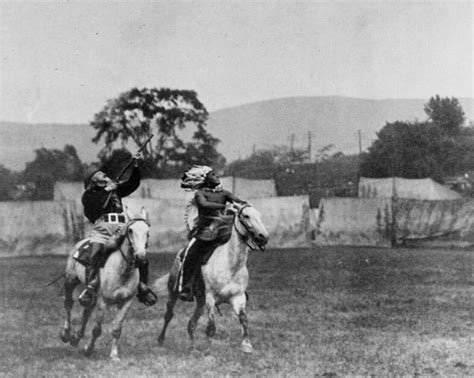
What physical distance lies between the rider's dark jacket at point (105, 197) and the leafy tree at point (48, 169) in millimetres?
18026

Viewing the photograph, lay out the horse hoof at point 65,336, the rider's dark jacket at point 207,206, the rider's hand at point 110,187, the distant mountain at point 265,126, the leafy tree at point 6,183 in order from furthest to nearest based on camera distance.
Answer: the leafy tree at point 6,183, the distant mountain at point 265,126, the horse hoof at point 65,336, the rider's hand at point 110,187, the rider's dark jacket at point 207,206

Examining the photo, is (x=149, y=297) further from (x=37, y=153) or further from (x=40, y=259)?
(x=37, y=153)

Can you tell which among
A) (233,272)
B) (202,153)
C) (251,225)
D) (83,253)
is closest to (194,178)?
(251,225)

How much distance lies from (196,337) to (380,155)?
28.7 metres

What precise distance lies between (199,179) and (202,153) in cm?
972

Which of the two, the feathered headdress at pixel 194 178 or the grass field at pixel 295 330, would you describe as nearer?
the grass field at pixel 295 330

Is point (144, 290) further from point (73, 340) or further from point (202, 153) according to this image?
point (202, 153)

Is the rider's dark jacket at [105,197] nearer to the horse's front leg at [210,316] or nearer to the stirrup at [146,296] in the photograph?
the stirrup at [146,296]

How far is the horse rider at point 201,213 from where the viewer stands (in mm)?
7941

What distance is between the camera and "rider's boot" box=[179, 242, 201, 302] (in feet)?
26.7

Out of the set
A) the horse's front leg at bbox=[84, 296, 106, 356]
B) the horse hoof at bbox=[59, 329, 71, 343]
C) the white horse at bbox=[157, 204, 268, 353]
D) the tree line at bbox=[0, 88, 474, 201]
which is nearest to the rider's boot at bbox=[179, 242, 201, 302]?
the white horse at bbox=[157, 204, 268, 353]

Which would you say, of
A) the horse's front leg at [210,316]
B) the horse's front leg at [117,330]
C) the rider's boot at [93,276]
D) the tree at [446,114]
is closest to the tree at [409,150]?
the tree at [446,114]

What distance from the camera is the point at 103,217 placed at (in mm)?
8477

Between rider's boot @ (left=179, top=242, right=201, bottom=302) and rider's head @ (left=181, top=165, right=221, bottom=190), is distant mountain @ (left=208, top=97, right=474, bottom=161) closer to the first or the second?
rider's head @ (left=181, top=165, right=221, bottom=190)
